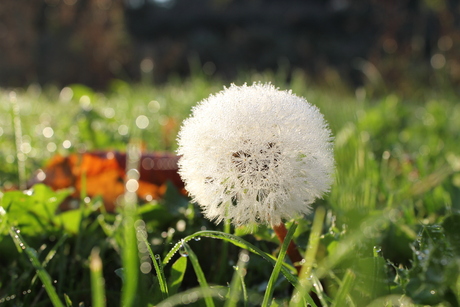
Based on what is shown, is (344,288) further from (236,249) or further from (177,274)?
(236,249)

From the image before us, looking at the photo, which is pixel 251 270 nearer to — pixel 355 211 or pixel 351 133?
pixel 355 211

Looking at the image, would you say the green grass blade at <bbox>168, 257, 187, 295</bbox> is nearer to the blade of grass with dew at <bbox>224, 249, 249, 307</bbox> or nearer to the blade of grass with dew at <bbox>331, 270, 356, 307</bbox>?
the blade of grass with dew at <bbox>224, 249, 249, 307</bbox>

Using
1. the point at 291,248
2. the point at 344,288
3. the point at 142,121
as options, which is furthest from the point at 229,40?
the point at 344,288

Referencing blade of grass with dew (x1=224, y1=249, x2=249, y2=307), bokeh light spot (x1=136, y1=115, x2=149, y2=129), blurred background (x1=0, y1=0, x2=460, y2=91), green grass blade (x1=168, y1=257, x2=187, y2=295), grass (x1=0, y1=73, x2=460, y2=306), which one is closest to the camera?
blade of grass with dew (x1=224, y1=249, x2=249, y2=307)

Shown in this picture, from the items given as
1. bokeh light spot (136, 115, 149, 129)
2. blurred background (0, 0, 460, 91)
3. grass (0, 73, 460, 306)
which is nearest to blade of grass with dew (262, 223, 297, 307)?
grass (0, 73, 460, 306)

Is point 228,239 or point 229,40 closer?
point 228,239

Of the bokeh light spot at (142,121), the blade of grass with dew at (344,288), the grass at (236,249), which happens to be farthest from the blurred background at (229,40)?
the blade of grass with dew at (344,288)

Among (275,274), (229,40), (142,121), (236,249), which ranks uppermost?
(229,40)
